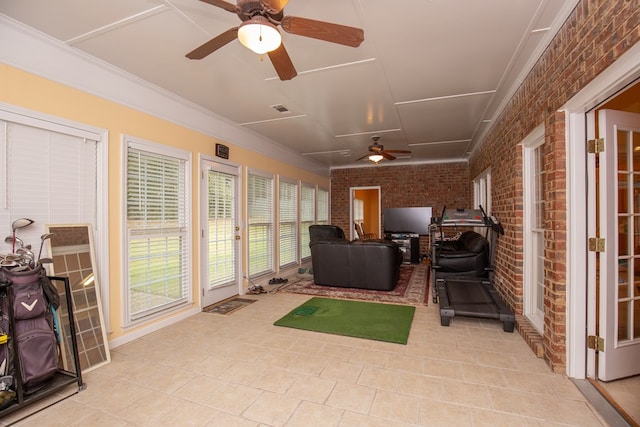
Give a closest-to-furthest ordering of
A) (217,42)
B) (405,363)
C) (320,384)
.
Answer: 1. (217,42)
2. (320,384)
3. (405,363)

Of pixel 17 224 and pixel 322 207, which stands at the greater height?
pixel 322 207

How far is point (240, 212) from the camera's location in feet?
15.6

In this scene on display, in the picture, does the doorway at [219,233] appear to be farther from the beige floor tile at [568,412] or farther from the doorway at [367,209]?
the doorway at [367,209]

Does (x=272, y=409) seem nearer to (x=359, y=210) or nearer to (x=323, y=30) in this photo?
(x=323, y=30)

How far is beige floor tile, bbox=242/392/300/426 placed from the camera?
1.86 metres

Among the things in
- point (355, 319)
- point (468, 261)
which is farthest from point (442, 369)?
point (468, 261)

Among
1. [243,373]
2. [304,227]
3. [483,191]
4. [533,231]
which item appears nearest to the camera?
[243,373]

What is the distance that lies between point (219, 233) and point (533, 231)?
12.9 feet

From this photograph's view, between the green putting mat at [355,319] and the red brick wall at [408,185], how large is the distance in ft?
14.8

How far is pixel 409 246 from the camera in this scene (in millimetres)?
7633

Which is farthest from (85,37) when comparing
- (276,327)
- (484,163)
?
(484,163)

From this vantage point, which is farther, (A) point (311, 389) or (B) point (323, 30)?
(A) point (311, 389)

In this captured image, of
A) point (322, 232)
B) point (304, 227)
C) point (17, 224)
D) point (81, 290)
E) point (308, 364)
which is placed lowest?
point (308, 364)

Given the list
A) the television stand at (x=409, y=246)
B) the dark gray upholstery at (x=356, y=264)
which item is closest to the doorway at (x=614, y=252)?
the dark gray upholstery at (x=356, y=264)
